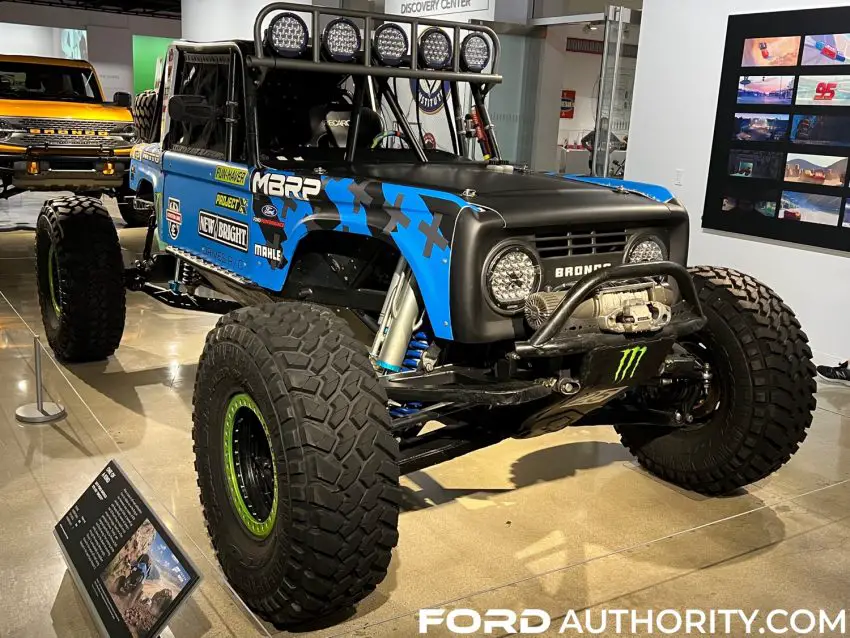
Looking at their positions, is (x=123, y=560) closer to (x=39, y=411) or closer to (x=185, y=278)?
(x=39, y=411)

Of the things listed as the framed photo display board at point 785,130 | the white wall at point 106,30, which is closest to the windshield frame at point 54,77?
the framed photo display board at point 785,130

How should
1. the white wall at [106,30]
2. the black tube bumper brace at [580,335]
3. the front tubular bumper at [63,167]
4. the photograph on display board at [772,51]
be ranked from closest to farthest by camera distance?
1. the black tube bumper brace at [580,335]
2. the photograph on display board at [772,51]
3. the front tubular bumper at [63,167]
4. the white wall at [106,30]

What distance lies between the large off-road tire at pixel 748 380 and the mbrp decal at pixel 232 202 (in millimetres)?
2000

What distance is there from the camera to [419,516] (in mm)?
3742

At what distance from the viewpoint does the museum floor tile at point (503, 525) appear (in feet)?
10.1

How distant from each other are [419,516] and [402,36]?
2.15m

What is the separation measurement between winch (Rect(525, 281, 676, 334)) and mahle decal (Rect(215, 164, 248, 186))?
1.62m

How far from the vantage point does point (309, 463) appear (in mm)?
2557

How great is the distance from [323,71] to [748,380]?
2208 mm

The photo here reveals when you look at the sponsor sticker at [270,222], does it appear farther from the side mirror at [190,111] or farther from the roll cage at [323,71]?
the side mirror at [190,111]

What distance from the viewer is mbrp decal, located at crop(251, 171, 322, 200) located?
3518 millimetres

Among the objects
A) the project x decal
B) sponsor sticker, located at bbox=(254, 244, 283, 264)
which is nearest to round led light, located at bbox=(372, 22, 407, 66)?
the project x decal

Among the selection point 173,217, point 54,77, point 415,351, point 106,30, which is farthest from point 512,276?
point 106,30

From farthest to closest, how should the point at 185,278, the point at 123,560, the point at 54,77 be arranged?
the point at 54,77, the point at 185,278, the point at 123,560
